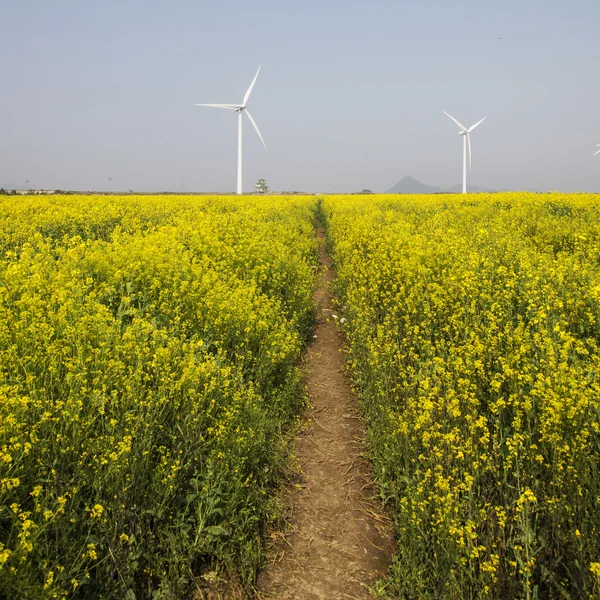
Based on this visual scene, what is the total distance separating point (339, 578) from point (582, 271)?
4508mm

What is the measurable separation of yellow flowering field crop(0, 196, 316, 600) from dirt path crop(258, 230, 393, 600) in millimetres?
253

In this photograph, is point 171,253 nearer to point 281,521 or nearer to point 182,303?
point 182,303

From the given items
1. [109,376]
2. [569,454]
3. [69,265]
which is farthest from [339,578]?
[69,265]

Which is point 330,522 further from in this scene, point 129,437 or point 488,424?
point 129,437

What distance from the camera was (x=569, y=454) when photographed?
2820 millimetres

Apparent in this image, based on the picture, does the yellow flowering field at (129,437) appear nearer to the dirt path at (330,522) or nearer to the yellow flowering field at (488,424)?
the dirt path at (330,522)

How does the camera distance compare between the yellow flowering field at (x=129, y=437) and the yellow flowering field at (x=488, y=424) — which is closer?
the yellow flowering field at (x=129, y=437)

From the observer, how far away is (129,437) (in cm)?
263

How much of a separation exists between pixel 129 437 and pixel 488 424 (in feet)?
9.24

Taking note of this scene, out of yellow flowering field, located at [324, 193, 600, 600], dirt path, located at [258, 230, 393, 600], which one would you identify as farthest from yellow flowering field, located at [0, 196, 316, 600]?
yellow flowering field, located at [324, 193, 600, 600]

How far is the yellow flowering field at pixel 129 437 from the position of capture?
94.0 inches

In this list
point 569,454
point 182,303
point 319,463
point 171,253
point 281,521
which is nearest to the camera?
point 569,454

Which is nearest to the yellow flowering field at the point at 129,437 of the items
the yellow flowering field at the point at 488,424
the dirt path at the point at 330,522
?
the dirt path at the point at 330,522

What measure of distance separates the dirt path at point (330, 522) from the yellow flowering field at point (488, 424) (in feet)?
0.69
